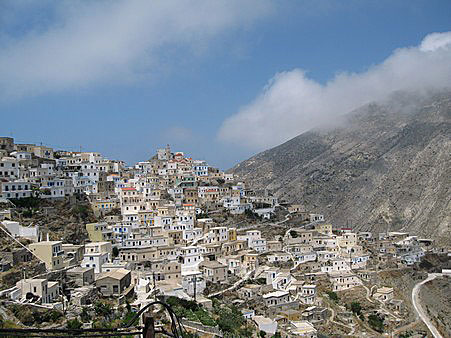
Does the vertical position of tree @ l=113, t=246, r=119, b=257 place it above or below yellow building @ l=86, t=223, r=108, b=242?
below

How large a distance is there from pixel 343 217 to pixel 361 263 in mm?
39145

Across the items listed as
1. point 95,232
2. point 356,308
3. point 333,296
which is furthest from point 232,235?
point 95,232

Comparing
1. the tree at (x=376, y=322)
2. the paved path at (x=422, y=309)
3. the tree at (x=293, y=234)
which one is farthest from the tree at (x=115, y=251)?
the paved path at (x=422, y=309)

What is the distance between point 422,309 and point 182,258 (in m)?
23.7

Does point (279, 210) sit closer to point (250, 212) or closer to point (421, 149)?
point (250, 212)

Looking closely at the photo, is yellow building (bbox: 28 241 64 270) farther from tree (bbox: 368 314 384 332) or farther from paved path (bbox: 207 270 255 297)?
tree (bbox: 368 314 384 332)

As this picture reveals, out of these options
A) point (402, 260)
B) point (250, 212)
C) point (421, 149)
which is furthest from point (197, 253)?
point (421, 149)

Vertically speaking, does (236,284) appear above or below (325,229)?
below

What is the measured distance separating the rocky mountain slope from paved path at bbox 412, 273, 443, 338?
18.8 meters

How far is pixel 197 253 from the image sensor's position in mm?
37344

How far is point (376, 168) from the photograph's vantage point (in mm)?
99312

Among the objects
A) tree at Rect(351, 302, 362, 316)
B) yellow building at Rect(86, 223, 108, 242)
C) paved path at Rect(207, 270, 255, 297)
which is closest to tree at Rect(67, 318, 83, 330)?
paved path at Rect(207, 270, 255, 297)

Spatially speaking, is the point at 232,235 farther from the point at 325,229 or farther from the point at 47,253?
the point at 47,253

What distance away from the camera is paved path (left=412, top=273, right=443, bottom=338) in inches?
1542
